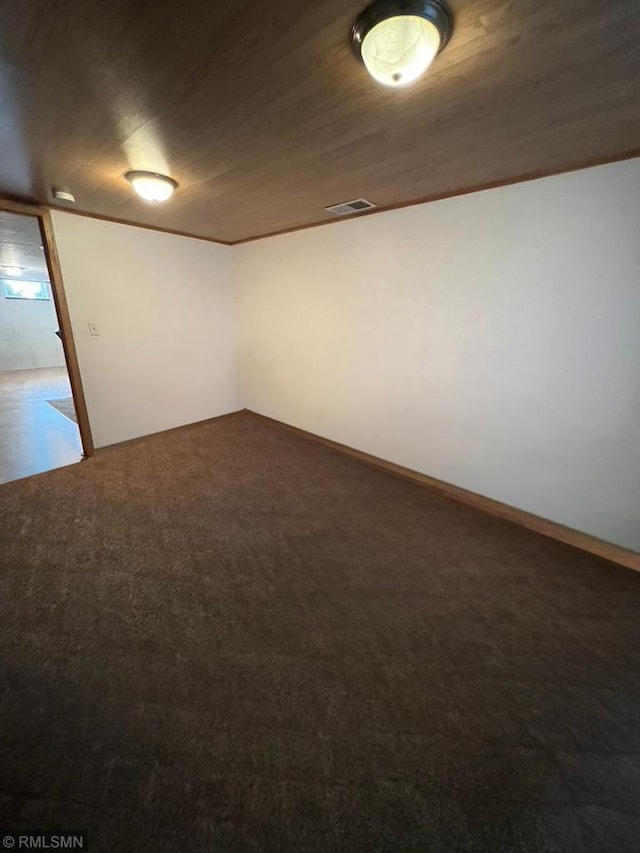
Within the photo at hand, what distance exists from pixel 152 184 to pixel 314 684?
2811 mm

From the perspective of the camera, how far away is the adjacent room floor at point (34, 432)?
3.13 metres

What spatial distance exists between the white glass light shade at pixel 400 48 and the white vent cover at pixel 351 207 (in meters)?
1.57

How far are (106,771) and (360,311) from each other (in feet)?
10.1

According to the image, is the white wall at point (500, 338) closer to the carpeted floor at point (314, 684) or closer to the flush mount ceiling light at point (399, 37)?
the carpeted floor at point (314, 684)

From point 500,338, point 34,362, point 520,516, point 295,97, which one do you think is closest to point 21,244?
point 34,362

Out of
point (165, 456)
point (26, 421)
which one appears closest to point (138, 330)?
point (165, 456)

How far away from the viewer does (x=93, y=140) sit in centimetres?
160

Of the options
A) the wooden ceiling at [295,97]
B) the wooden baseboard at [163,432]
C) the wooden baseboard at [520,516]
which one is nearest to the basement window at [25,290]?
the wooden baseboard at [163,432]

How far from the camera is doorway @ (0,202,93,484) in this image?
9.81 feet

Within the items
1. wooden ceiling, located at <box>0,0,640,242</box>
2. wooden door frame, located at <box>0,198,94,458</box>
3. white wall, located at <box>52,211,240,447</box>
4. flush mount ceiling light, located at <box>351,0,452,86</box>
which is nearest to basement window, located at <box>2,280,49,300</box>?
wooden door frame, located at <box>0,198,94,458</box>

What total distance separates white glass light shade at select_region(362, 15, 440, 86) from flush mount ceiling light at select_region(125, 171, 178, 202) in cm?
156

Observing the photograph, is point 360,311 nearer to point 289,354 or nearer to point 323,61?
point 289,354

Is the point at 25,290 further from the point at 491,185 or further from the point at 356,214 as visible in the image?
the point at 491,185

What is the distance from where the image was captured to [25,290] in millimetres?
8172
